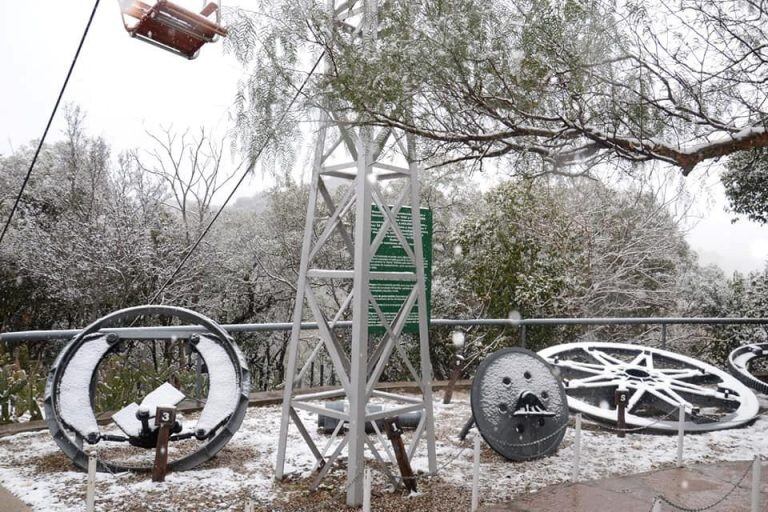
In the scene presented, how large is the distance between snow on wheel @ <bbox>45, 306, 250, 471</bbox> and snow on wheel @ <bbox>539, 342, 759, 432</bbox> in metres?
3.55

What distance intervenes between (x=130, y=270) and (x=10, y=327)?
4.07 m

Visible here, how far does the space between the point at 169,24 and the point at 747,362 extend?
8320mm

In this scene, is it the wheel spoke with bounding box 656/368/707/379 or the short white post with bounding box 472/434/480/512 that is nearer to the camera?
the short white post with bounding box 472/434/480/512

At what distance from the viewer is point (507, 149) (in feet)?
14.1

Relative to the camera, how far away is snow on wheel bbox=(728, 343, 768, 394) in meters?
7.39

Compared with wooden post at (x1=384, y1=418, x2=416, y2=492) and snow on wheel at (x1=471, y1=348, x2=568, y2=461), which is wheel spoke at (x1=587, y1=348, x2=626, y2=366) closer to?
snow on wheel at (x1=471, y1=348, x2=568, y2=461)

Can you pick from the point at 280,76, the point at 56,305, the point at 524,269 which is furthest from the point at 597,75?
the point at 56,305

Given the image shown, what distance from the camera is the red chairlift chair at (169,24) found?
20.1 ft

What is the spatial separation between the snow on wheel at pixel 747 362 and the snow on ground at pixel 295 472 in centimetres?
105

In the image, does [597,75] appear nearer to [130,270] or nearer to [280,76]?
[280,76]

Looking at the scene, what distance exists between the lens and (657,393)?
686 cm

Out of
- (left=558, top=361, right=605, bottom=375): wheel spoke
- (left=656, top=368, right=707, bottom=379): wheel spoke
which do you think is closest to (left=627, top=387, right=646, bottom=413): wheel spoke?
(left=558, top=361, right=605, bottom=375): wheel spoke

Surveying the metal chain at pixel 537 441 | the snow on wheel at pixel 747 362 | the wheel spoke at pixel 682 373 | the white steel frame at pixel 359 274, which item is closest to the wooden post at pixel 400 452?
the white steel frame at pixel 359 274

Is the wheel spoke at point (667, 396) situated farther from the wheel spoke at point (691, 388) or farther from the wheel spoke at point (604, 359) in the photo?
the wheel spoke at point (604, 359)
